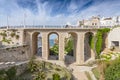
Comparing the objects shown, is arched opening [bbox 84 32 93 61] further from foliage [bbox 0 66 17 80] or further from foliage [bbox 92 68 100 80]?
foliage [bbox 0 66 17 80]

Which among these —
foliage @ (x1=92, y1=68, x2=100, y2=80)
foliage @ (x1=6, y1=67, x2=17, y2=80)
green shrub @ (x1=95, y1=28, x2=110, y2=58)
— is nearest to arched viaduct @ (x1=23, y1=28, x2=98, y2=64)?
green shrub @ (x1=95, y1=28, x2=110, y2=58)

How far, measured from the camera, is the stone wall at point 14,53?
3601 cm

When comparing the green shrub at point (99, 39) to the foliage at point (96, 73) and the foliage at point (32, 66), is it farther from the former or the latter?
the foliage at point (32, 66)

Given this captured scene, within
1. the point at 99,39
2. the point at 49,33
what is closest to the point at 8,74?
the point at 49,33

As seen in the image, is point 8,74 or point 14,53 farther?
point 14,53

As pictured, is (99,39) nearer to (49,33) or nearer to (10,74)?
(49,33)

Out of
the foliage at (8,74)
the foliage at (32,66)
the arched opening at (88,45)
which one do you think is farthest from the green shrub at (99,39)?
the foliage at (8,74)

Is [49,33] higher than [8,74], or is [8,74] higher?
[49,33]

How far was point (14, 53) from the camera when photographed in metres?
38.9

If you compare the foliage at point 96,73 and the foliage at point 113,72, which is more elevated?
the foliage at point 113,72

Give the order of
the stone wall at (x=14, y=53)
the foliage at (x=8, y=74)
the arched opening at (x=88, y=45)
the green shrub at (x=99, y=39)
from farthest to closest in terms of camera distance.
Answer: the arched opening at (x=88, y=45), the green shrub at (x=99, y=39), the stone wall at (x=14, y=53), the foliage at (x=8, y=74)

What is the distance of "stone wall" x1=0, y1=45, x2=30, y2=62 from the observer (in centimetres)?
3601

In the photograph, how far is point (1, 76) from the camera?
26.4 m

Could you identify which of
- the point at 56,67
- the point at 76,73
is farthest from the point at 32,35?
the point at 76,73
